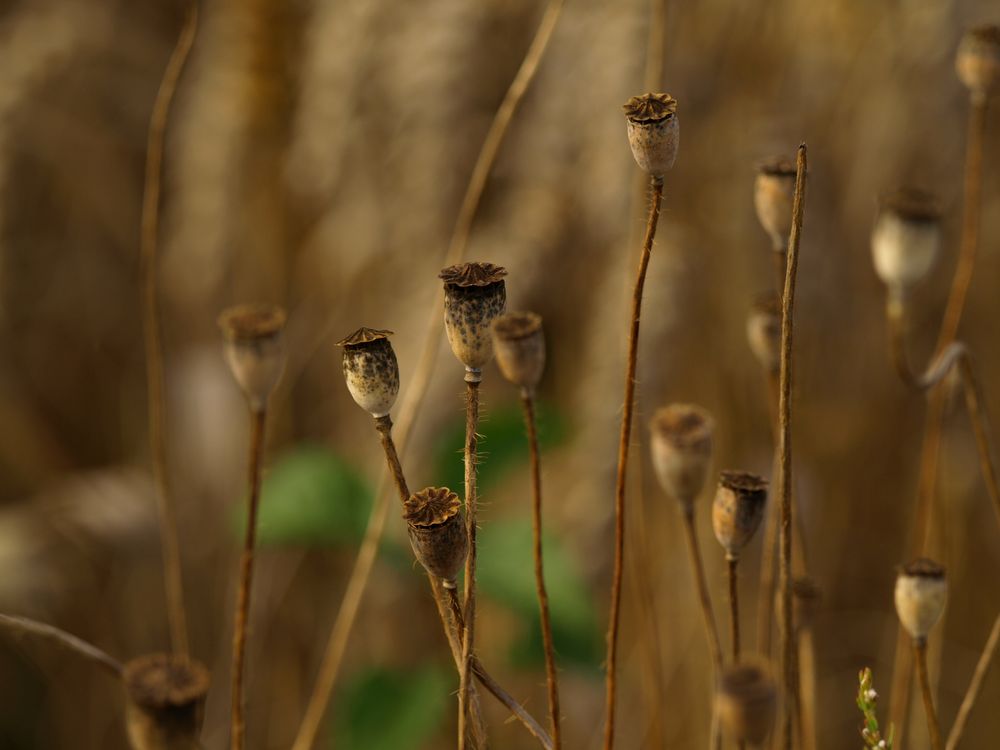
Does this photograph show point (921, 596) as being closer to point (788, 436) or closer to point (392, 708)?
point (788, 436)

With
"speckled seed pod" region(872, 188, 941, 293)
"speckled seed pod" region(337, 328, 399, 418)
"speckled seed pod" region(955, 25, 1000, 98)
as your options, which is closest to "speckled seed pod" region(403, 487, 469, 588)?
"speckled seed pod" region(337, 328, 399, 418)

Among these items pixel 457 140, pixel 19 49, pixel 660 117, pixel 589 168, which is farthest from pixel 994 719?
pixel 19 49

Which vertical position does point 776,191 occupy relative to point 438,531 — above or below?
above

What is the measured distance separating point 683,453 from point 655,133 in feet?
0.48

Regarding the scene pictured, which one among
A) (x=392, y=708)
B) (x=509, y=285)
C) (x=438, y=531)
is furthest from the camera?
(x=509, y=285)

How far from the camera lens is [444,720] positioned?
1.18 meters

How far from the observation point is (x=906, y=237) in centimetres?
63

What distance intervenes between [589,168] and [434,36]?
0.72 feet

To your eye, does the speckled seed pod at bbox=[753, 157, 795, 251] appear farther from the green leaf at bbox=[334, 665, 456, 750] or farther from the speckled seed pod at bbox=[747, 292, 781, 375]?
the green leaf at bbox=[334, 665, 456, 750]

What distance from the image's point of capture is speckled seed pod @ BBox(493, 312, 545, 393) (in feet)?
1.47

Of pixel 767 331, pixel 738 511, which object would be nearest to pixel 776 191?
pixel 767 331

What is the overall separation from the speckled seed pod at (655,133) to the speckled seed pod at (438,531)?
170mm

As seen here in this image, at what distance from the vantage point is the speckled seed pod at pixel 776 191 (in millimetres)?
573

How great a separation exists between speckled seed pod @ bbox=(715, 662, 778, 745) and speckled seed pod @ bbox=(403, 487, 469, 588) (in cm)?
14
